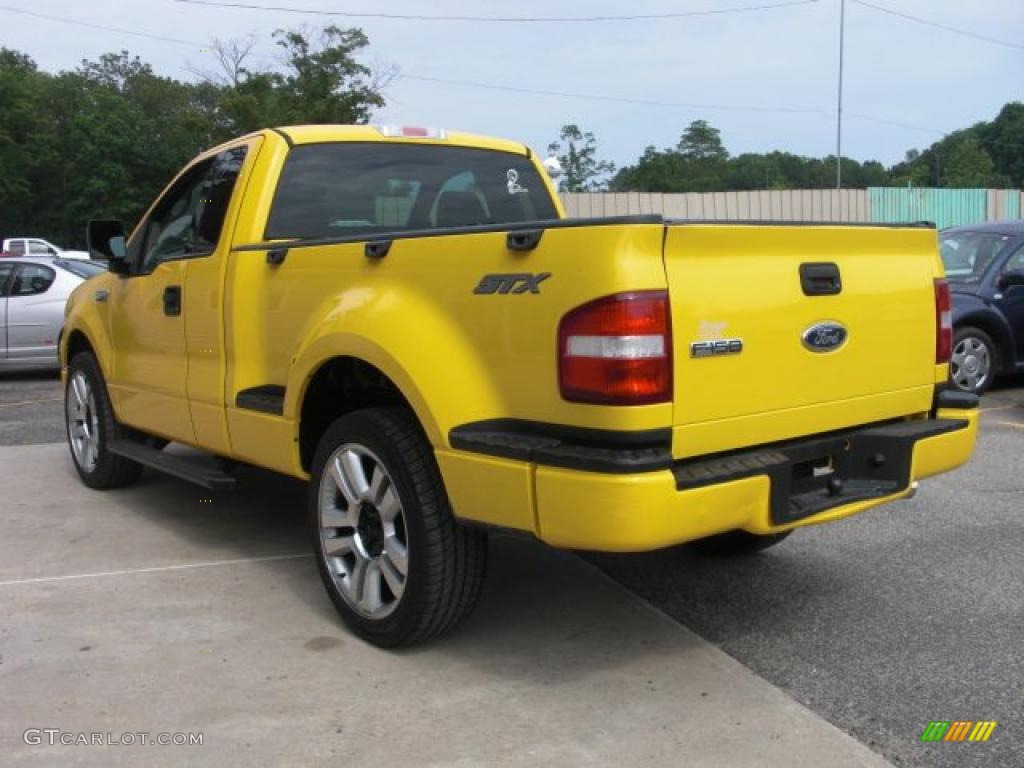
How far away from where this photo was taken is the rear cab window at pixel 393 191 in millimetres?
4523

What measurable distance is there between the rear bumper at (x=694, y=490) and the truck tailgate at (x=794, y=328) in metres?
0.09

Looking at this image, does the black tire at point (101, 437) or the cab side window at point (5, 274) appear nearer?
the black tire at point (101, 437)

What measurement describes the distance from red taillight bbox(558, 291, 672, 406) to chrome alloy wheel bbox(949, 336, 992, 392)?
6.92 metres

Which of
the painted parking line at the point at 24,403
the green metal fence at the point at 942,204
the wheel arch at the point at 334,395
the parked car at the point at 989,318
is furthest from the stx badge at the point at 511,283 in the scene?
the green metal fence at the point at 942,204

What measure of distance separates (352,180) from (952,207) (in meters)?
22.4

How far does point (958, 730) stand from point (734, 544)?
5.32 ft

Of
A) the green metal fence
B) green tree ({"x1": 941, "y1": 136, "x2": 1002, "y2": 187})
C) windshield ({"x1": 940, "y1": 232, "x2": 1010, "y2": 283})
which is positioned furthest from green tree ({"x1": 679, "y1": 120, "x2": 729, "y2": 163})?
windshield ({"x1": 940, "y1": 232, "x2": 1010, "y2": 283})

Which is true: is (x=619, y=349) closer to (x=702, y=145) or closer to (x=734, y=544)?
(x=734, y=544)

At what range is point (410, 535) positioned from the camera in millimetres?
3326

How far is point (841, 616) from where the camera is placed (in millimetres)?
3887

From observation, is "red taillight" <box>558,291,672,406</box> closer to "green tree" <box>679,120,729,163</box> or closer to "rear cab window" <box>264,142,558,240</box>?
"rear cab window" <box>264,142,558,240</box>

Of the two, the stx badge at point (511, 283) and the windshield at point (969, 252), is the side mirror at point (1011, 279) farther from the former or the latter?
the stx badge at point (511, 283)

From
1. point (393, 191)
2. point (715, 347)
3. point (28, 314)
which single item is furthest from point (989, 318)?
point (28, 314)

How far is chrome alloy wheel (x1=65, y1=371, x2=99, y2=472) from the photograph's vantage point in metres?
6.01
